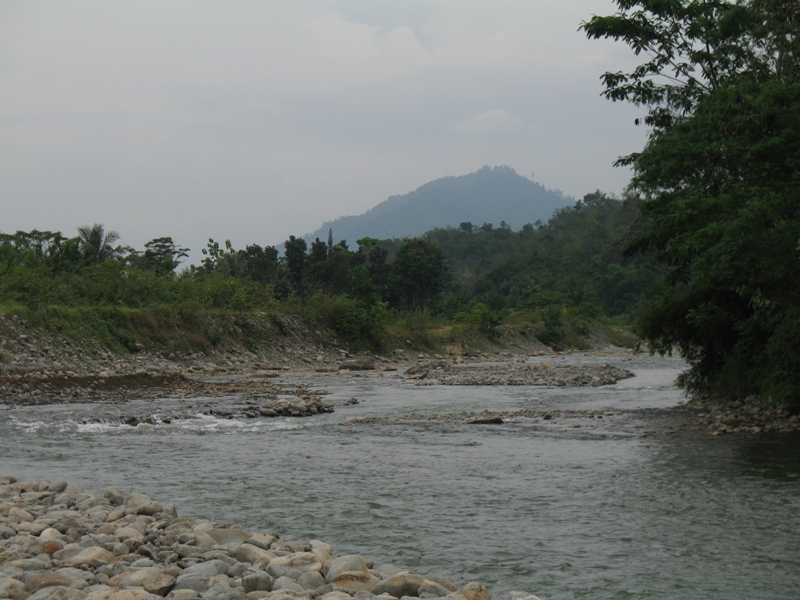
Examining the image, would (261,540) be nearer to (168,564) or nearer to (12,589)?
(168,564)

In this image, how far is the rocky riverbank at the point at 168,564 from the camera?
16.9 ft

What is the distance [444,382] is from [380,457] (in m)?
17.1

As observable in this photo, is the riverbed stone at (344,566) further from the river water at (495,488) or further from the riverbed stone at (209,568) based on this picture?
the river water at (495,488)

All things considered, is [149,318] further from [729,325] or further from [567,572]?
[567,572]

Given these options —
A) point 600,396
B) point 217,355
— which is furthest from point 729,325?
point 217,355

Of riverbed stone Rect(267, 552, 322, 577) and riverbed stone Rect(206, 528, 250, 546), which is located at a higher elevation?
riverbed stone Rect(267, 552, 322, 577)

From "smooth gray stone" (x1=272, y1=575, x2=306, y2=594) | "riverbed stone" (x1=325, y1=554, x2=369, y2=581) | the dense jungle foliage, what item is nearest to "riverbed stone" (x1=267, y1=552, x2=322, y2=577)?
"riverbed stone" (x1=325, y1=554, x2=369, y2=581)

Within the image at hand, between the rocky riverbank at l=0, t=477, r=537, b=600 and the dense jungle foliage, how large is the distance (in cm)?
1463

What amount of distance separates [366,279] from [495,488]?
42.9 metres

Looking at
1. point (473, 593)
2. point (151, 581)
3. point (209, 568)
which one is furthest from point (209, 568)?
point (473, 593)

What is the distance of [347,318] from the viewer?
4719cm

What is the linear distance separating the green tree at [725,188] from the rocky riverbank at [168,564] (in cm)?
966

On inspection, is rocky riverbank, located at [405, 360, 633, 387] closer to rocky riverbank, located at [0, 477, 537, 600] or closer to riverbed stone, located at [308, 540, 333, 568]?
riverbed stone, located at [308, 540, 333, 568]

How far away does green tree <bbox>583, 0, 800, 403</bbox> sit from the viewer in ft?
44.5
